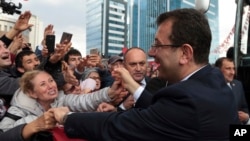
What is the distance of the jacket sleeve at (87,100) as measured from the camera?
8.95 feet

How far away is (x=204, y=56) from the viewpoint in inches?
74.6

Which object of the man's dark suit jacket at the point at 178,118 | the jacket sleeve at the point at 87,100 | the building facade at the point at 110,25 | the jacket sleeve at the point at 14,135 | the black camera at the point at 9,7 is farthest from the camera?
the building facade at the point at 110,25

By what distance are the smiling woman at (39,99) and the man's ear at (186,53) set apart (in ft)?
3.20

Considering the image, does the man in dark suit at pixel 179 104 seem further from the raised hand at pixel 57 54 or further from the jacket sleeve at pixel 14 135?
the raised hand at pixel 57 54

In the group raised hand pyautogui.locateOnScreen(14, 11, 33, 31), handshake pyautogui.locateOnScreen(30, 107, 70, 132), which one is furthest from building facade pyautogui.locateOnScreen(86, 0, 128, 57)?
handshake pyautogui.locateOnScreen(30, 107, 70, 132)

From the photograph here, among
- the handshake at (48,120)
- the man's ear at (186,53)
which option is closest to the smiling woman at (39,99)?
the handshake at (48,120)

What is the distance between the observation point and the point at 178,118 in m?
1.64

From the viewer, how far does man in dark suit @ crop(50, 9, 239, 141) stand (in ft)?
5.42

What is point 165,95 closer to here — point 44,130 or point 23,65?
point 44,130

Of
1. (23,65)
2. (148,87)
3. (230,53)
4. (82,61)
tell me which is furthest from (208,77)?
(230,53)

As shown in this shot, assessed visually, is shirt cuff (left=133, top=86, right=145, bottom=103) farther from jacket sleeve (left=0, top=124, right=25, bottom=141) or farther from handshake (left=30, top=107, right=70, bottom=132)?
jacket sleeve (left=0, top=124, right=25, bottom=141)

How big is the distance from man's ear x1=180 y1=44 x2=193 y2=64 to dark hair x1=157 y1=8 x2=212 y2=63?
2cm

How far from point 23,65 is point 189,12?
268 centimetres

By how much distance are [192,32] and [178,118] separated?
46 cm
